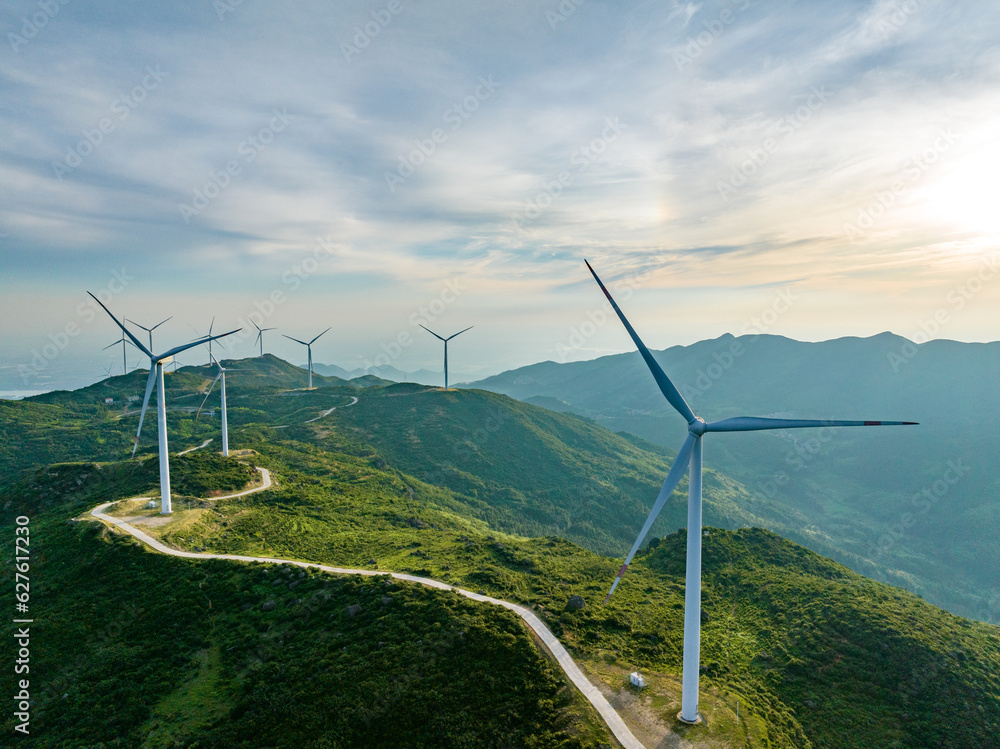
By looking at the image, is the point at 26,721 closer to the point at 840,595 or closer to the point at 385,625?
the point at 385,625

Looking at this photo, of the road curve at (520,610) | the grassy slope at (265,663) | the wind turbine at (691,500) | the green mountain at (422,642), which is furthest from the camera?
the green mountain at (422,642)

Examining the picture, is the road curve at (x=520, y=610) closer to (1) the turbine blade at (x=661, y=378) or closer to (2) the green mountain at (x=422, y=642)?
(2) the green mountain at (x=422, y=642)

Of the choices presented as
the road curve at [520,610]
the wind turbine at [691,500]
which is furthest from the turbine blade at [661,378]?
the road curve at [520,610]

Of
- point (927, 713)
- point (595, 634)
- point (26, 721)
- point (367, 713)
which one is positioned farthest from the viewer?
point (595, 634)

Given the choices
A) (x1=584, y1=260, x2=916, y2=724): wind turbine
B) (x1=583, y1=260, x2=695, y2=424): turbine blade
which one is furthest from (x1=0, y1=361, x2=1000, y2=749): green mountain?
(x1=583, y1=260, x2=695, y2=424): turbine blade

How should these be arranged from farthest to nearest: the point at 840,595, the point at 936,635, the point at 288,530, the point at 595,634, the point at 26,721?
the point at 288,530
the point at 840,595
the point at 936,635
the point at 595,634
the point at 26,721

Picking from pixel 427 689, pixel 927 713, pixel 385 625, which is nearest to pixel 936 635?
pixel 927 713

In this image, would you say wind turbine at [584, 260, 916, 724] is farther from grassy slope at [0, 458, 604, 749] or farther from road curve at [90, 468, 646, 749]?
grassy slope at [0, 458, 604, 749]

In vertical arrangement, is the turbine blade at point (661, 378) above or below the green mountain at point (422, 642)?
above
